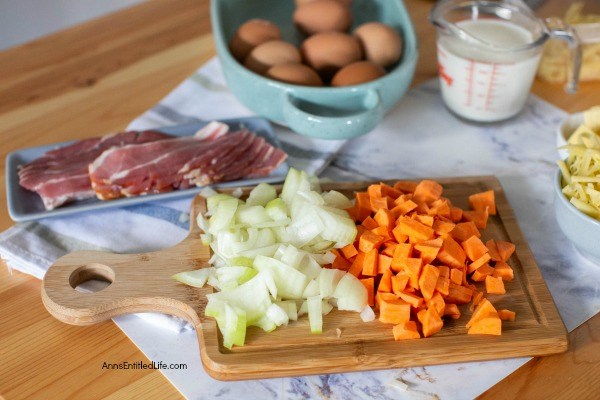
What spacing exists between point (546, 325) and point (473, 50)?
73 centimetres

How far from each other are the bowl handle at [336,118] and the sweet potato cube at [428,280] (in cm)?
44

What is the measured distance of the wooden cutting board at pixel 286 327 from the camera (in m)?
1.12

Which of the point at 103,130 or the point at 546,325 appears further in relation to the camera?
the point at 103,130

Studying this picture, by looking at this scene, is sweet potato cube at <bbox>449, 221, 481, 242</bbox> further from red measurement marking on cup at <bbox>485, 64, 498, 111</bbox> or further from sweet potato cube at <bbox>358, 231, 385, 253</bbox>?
red measurement marking on cup at <bbox>485, 64, 498, 111</bbox>

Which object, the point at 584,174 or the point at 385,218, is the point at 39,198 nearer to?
the point at 385,218

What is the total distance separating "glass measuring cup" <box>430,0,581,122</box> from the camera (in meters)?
1.62

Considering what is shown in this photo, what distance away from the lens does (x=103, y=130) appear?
68.8 inches

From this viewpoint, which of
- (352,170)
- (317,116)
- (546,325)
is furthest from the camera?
(352,170)

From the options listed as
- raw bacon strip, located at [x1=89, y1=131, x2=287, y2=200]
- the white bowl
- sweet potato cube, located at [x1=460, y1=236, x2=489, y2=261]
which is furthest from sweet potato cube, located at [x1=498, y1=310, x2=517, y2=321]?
raw bacon strip, located at [x1=89, y1=131, x2=287, y2=200]

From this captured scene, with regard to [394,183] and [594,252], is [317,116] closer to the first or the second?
[394,183]

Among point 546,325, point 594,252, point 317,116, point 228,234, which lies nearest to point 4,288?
point 228,234

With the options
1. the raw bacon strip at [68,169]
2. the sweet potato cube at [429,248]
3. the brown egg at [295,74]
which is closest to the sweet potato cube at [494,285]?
the sweet potato cube at [429,248]

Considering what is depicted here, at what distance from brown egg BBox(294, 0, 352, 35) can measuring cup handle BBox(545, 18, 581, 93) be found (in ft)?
1.66

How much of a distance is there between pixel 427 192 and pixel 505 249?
0.61ft
